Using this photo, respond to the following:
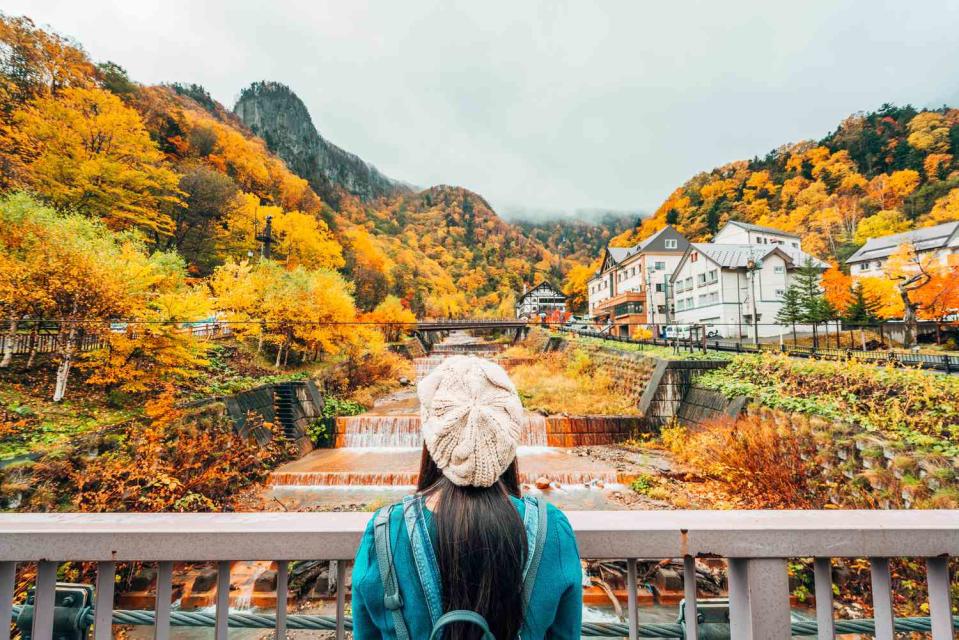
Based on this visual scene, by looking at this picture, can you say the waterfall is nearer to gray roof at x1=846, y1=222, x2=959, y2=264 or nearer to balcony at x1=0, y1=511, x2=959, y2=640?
balcony at x1=0, y1=511, x2=959, y2=640

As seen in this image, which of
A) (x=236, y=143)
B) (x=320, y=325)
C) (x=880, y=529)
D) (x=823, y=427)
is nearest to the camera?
(x=880, y=529)

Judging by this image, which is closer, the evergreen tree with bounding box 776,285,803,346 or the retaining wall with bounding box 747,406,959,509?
the retaining wall with bounding box 747,406,959,509

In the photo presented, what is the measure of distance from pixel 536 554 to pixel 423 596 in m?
0.28

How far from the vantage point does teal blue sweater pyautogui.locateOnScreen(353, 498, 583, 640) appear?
2.88 ft

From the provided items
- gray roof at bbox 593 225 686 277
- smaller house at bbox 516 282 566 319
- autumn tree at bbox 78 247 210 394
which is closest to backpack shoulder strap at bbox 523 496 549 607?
autumn tree at bbox 78 247 210 394

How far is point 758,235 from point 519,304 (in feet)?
116

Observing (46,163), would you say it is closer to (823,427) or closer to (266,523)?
(266,523)

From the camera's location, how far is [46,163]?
16.1 meters

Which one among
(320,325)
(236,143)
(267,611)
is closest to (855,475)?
(267,611)

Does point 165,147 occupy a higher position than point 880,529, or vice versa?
point 165,147

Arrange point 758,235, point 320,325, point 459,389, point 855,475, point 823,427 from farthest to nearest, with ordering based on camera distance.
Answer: point 758,235, point 320,325, point 823,427, point 855,475, point 459,389

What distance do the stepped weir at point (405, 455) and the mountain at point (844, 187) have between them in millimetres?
44861

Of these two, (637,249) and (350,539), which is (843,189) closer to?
(637,249)

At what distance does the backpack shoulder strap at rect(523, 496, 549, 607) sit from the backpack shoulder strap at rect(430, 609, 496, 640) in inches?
4.9
